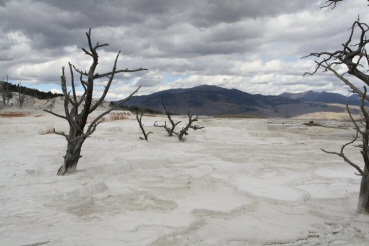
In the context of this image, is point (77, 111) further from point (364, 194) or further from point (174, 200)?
point (364, 194)

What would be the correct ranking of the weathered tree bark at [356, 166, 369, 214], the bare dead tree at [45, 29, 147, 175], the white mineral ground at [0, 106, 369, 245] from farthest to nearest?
1. the bare dead tree at [45, 29, 147, 175]
2. the weathered tree bark at [356, 166, 369, 214]
3. the white mineral ground at [0, 106, 369, 245]

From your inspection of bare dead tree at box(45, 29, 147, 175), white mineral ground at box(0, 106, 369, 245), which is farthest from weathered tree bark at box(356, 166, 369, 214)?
bare dead tree at box(45, 29, 147, 175)

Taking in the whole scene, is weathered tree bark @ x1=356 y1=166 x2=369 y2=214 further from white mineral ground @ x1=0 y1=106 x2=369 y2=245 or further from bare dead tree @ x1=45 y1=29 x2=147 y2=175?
bare dead tree @ x1=45 y1=29 x2=147 y2=175

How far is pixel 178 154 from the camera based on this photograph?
13836mm

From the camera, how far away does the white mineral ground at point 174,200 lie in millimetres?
5418

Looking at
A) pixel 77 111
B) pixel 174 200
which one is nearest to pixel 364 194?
pixel 174 200

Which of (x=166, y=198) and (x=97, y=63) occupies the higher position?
(x=97, y=63)

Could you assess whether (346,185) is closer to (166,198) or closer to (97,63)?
(166,198)

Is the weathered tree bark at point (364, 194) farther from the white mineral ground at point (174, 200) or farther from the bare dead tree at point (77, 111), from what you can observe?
the bare dead tree at point (77, 111)

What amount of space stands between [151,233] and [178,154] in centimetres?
835

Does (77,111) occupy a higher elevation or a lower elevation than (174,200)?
higher

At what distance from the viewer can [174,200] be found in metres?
7.46

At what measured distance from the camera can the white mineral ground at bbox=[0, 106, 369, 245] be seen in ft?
17.8

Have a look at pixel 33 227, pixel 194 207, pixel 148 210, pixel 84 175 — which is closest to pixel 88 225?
pixel 33 227
